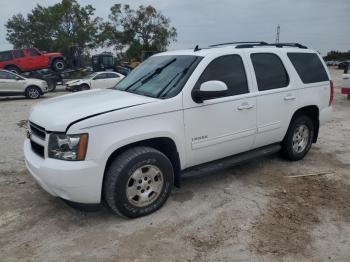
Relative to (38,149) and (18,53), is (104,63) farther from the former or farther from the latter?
(38,149)

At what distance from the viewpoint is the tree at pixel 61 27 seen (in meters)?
47.3

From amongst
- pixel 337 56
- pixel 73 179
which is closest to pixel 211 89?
pixel 73 179

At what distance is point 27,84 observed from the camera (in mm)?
15938

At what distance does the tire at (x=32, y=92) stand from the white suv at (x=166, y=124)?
13.0 meters

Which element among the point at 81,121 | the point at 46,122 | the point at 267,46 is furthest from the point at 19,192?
the point at 267,46

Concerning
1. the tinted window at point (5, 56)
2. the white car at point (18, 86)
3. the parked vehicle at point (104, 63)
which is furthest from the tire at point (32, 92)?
the parked vehicle at point (104, 63)

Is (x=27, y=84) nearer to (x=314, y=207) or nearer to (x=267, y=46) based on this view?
(x=267, y=46)

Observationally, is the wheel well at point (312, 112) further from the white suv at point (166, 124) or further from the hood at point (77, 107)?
the hood at point (77, 107)

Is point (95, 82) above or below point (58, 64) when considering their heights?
below

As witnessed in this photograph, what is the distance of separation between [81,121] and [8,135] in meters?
5.31

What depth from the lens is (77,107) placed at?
350 centimetres

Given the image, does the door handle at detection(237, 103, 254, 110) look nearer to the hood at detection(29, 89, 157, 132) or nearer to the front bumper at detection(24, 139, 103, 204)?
the hood at detection(29, 89, 157, 132)

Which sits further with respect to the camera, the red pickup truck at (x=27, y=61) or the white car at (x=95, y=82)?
the red pickup truck at (x=27, y=61)

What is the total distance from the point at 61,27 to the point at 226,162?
50889mm
